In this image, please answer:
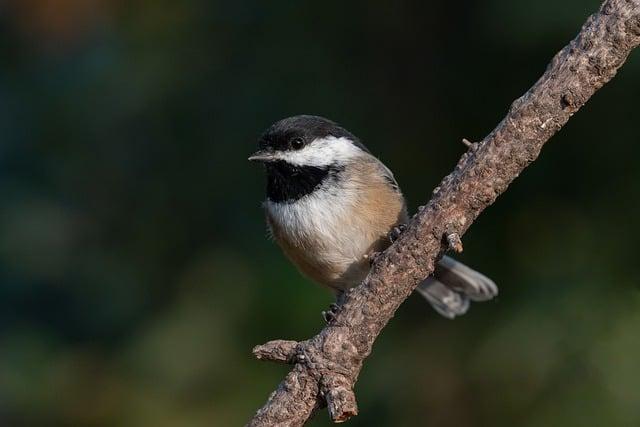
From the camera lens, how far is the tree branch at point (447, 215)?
2506 millimetres

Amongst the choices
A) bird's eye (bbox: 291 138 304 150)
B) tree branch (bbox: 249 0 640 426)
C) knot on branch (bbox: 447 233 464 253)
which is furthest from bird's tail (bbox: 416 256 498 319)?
knot on branch (bbox: 447 233 464 253)

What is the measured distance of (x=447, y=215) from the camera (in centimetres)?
263

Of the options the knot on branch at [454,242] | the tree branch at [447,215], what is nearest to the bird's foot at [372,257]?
the tree branch at [447,215]

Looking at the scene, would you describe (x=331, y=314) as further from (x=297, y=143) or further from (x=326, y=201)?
(x=297, y=143)

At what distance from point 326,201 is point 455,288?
0.85 m

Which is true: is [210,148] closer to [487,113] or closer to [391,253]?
[487,113]

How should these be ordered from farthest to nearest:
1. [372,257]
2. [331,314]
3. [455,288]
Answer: [455,288] → [372,257] → [331,314]

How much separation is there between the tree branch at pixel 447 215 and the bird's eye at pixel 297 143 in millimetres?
1110

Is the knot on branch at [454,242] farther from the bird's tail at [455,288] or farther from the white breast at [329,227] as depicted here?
the bird's tail at [455,288]

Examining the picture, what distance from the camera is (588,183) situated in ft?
13.3

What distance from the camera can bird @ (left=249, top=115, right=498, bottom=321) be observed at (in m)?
3.66

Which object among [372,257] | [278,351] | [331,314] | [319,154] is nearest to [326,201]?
[319,154]

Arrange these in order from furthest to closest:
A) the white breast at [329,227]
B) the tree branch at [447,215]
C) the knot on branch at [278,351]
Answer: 1. the white breast at [329,227]
2. the knot on branch at [278,351]
3. the tree branch at [447,215]

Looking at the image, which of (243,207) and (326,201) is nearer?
(326,201)
